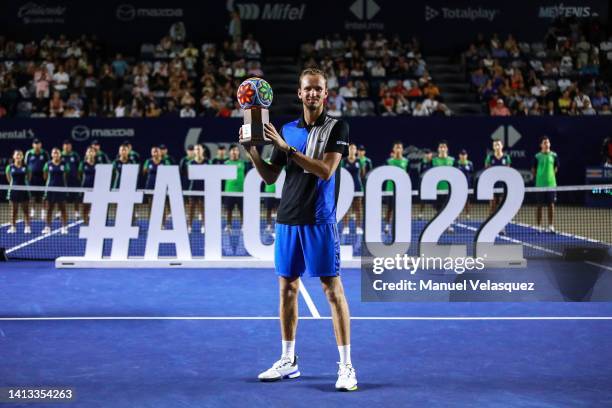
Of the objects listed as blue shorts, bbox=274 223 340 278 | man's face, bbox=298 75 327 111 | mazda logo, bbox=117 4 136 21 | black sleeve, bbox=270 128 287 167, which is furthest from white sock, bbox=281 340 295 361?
mazda logo, bbox=117 4 136 21

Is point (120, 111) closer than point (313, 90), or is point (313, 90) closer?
point (313, 90)

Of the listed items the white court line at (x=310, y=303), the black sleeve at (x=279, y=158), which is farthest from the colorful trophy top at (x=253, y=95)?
the white court line at (x=310, y=303)

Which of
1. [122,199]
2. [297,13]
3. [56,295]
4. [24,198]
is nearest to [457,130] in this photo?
[297,13]

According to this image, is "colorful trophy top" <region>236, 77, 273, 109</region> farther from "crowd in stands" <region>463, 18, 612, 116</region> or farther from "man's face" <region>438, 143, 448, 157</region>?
"crowd in stands" <region>463, 18, 612, 116</region>

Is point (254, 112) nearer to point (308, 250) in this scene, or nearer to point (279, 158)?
point (279, 158)

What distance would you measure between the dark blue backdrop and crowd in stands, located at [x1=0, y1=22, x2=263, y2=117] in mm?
491

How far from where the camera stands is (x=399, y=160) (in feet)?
56.3

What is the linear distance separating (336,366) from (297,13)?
2354cm

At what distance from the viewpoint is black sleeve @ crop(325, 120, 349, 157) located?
5.25m

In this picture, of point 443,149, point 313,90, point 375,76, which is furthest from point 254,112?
point 375,76

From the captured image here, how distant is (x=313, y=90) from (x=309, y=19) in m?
23.6

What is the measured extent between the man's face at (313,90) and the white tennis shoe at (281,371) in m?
1.82

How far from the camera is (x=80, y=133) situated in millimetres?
22578

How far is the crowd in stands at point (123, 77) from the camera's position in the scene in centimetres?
2311
